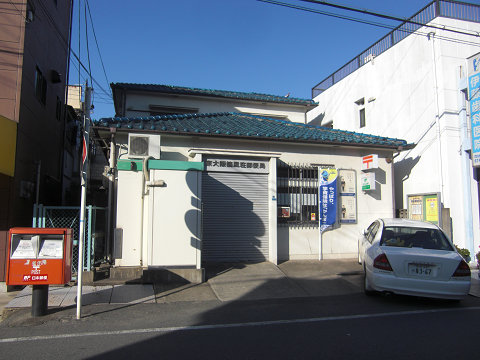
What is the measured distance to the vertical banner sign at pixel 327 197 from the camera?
1067 cm

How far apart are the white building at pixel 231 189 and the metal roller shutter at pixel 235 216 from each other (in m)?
0.03

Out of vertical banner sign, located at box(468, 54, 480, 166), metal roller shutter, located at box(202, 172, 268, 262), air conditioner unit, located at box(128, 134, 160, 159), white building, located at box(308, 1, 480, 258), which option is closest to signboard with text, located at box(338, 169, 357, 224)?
white building, located at box(308, 1, 480, 258)

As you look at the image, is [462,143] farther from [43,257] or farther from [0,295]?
[0,295]

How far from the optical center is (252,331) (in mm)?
5133

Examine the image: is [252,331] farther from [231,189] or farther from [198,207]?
[231,189]

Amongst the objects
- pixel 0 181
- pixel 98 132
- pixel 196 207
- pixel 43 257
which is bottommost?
pixel 43 257

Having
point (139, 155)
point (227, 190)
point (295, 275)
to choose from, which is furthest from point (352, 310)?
point (139, 155)

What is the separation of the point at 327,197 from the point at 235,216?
2896mm

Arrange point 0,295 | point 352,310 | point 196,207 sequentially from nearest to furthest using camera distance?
point 352,310
point 0,295
point 196,207

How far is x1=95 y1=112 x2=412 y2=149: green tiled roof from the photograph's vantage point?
9.56 metres

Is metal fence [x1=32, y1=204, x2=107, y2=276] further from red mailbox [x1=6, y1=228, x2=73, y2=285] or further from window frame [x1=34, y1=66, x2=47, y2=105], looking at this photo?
window frame [x1=34, y1=66, x2=47, y2=105]

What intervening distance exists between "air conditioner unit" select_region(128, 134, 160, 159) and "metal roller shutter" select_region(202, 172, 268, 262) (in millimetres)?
1538

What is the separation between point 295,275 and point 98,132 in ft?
20.7

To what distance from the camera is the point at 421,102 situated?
12125 mm
